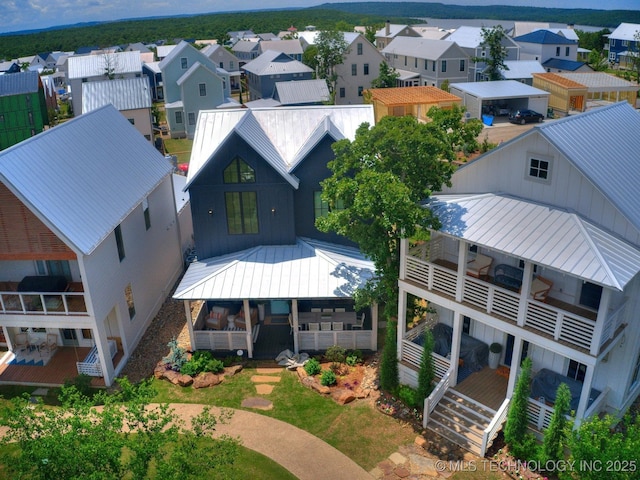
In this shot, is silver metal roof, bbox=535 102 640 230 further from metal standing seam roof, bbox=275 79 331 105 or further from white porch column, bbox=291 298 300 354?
metal standing seam roof, bbox=275 79 331 105

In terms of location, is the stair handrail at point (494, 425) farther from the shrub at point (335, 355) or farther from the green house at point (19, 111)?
the green house at point (19, 111)

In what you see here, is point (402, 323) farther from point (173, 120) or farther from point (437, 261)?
point (173, 120)

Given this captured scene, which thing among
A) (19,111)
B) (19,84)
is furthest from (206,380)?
(19,84)

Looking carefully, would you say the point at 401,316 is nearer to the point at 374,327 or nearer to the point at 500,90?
the point at 374,327

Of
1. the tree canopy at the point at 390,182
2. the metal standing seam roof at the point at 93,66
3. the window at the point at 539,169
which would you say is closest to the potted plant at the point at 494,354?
the tree canopy at the point at 390,182

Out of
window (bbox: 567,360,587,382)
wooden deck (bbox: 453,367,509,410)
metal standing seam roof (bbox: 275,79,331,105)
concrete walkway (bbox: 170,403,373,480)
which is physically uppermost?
metal standing seam roof (bbox: 275,79,331,105)

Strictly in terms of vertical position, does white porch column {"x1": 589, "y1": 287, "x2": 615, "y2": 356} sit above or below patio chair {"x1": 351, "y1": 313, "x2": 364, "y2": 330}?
above

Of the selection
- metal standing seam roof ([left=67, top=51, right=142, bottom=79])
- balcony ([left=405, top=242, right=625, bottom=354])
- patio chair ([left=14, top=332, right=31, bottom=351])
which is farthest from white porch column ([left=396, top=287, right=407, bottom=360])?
metal standing seam roof ([left=67, top=51, right=142, bottom=79])
